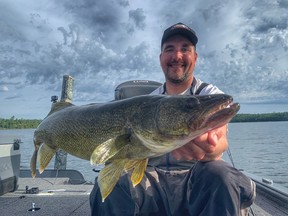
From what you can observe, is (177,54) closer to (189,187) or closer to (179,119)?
(179,119)

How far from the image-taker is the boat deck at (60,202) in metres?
4.86

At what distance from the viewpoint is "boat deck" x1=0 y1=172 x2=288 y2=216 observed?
191 inches

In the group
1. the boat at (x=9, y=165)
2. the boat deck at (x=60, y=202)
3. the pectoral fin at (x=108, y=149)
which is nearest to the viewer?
the pectoral fin at (x=108, y=149)

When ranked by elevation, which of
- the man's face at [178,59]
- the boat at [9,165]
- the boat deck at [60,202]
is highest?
the man's face at [178,59]

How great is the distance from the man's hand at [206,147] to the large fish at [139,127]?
0.54 ft

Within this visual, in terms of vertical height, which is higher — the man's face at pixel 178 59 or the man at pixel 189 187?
the man's face at pixel 178 59

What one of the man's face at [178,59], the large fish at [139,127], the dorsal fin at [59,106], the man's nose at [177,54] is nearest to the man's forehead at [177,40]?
the man's face at [178,59]

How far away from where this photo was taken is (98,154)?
2.62m

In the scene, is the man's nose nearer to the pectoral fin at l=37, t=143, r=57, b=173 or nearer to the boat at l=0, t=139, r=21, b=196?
the pectoral fin at l=37, t=143, r=57, b=173

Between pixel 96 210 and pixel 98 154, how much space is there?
1022mm

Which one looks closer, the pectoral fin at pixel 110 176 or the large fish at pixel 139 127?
the large fish at pixel 139 127

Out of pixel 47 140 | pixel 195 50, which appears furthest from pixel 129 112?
pixel 195 50

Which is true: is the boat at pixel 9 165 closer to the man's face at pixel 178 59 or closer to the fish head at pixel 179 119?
the man's face at pixel 178 59

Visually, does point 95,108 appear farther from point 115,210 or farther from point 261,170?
point 261,170
